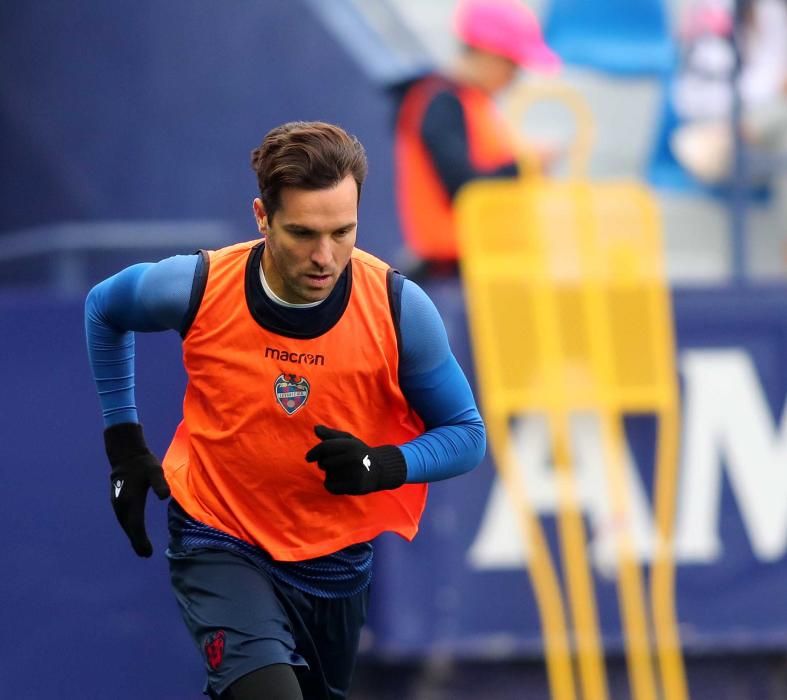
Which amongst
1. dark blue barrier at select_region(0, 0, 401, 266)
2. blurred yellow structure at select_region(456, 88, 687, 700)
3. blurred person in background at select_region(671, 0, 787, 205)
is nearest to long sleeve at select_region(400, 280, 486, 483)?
blurred yellow structure at select_region(456, 88, 687, 700)

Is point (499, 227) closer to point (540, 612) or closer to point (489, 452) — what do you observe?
point (489, 452)

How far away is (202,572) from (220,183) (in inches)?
215

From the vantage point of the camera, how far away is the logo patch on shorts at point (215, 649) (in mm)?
4105

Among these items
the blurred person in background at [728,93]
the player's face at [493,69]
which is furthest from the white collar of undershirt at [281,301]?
the blurred person in background at [728,93]

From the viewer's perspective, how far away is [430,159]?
22.2 ft

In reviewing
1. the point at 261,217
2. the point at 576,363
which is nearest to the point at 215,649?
the point at 261,217

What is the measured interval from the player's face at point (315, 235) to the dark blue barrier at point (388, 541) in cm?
276

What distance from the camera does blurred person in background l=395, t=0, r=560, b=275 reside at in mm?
6711

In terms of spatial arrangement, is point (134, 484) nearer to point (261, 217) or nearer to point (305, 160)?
point (261, 217)

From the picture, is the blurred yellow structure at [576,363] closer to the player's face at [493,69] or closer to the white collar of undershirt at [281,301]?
the player's face at [493,69]

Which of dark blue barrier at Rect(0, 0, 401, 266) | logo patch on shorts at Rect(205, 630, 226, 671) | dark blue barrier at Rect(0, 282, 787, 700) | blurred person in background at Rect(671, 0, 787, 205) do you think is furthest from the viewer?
dark blue barrier at Rect(0, 0, 401, 266)

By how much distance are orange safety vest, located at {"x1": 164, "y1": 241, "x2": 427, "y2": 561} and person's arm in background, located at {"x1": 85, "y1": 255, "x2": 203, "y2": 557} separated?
0.26ft

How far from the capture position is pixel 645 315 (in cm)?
717

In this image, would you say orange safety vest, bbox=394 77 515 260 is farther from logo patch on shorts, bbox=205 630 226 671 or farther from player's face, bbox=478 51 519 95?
logo patch on shorts, bbox=205 630 226 671
